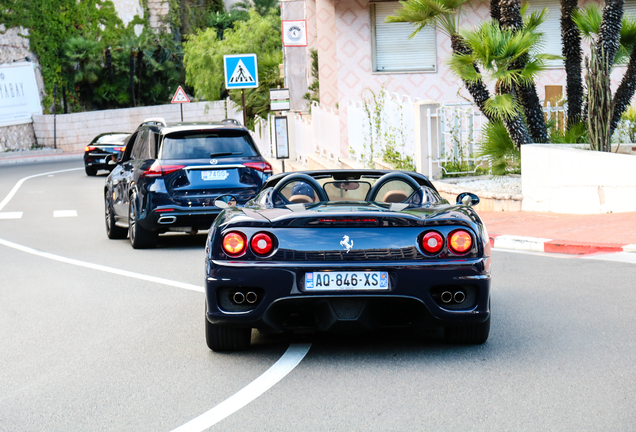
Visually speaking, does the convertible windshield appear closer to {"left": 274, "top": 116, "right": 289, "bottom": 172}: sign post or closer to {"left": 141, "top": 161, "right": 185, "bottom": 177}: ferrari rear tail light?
{"left": 141, "top": 161, "right": 185, "bottom": 177}: ferrari rear tail light

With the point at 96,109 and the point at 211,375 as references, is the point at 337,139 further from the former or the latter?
the point at 96,109

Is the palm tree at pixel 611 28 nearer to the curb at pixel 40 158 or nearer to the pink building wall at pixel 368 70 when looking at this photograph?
the pink building wall at pixel 368 70

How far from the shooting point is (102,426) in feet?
15.1

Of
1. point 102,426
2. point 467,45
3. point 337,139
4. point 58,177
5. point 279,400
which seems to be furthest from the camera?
point 58,177

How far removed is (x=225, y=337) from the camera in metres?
6.14

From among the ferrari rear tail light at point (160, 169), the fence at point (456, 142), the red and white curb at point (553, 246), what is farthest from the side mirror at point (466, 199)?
the fence at point (456, 142)

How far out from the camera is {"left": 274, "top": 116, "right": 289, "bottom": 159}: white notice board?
953 inches

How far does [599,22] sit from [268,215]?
11.5 m

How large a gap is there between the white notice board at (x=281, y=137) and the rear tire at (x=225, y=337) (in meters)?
18.1

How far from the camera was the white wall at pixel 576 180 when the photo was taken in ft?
42.4

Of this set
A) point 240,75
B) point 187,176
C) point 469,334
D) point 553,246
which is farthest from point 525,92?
point 469,334

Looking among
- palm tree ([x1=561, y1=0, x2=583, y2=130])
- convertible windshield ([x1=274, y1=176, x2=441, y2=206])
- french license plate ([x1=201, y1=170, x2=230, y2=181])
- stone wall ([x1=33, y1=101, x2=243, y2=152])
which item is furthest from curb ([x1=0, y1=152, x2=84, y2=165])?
convertible windshield ([x1=274, y1=176, x2=441, y2=206])

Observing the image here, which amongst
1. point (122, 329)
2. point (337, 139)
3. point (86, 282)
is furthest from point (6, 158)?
point (122, 329)

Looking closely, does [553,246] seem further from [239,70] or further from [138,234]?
[239,70]
